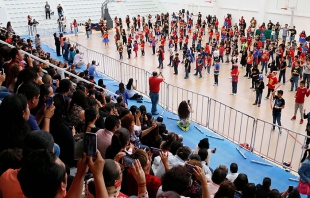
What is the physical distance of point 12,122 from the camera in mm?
3525

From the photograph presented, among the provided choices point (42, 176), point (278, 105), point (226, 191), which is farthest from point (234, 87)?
point (42, 176)

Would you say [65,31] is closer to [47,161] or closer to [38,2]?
[38,2]

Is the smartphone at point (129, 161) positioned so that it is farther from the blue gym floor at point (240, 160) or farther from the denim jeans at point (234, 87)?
the denim jeans at point (234, 87)

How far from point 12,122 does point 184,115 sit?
7019 mm

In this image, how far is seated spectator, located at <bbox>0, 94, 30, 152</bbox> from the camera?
137 inches

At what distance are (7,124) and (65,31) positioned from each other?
25763mm

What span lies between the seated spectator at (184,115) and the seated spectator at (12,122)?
22.4 feet

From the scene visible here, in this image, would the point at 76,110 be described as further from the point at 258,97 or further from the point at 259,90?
the point at 258,97

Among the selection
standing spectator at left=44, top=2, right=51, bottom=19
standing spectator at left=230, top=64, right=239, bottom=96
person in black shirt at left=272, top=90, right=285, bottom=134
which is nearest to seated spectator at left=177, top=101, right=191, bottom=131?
person in black shirt at left=272, top=90, right=285, bottom=134

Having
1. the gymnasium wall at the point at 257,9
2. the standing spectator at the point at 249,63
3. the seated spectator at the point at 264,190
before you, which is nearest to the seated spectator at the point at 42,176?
the seated spectator at the point at 264,190

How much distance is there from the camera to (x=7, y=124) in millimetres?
3523

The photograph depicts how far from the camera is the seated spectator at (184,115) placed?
10.0 meters

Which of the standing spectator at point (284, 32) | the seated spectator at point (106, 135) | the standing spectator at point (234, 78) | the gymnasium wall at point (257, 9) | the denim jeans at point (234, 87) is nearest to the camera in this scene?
the seated spectator at point (106, 135)

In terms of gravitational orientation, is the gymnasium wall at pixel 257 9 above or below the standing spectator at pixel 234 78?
above
